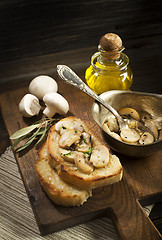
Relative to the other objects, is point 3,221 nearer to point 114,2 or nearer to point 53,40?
point 53,40

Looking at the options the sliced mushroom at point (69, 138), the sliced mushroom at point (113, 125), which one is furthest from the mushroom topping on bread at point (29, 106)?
the sliced mushroom at point (113, 125)

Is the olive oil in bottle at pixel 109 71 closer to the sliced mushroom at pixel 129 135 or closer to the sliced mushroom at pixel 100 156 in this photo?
the sliced mushroom at pixel 129 135

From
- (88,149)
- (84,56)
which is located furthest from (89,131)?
(84,56)

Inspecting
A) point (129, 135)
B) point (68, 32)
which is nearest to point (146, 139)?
point (129, 135)

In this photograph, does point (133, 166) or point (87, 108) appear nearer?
point (133, 166)

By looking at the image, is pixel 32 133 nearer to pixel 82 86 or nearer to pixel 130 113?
pixel 82 86
